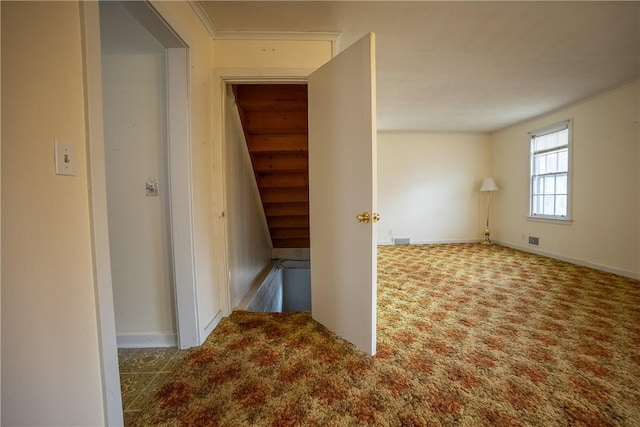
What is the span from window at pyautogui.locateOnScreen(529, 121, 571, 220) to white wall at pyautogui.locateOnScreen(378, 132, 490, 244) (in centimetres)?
103

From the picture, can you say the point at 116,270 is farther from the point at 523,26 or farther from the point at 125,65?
the point at 523,26

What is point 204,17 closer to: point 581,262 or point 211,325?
point 211,325

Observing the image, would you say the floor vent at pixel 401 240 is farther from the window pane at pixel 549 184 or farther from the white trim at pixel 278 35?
the white trim at pixel 278 35

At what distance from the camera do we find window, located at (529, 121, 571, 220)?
3.86m

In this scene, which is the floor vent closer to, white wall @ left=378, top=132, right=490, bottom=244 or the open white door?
white wall @ left=378, top=132, right=490, bottom=244

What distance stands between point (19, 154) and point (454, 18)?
248 centimetres

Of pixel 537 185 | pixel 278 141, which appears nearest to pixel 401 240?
pixel 537 185

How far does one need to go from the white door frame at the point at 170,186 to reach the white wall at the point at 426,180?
418 centimetres

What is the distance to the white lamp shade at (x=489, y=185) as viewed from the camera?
198 inches

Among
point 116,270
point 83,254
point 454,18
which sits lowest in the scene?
point 116,270

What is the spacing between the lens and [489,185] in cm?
507

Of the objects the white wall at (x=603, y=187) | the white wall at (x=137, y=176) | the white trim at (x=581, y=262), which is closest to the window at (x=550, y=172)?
the white wall at (x=603, y=187)

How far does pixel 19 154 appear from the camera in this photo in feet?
2.36

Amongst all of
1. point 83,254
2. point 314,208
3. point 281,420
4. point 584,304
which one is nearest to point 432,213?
point 584,304
